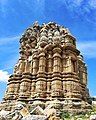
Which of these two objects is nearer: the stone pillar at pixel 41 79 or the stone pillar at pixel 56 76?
the stone pillar at pixel 56 76

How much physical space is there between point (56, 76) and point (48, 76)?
1493 millimetres

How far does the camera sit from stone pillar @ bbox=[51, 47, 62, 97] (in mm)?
34188

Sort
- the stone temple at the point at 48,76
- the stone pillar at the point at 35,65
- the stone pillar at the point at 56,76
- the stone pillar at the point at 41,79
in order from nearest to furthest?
the stone temple at the point at 48,76
the stone pillar at the point at 56,76
the stone pillar at the point at 41,79
the stone pillar at the point at 35,65

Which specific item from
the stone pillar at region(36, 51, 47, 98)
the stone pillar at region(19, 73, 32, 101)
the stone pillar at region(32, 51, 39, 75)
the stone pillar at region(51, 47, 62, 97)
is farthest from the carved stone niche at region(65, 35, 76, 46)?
the stone pillar at region(19, 73, 32, 101)

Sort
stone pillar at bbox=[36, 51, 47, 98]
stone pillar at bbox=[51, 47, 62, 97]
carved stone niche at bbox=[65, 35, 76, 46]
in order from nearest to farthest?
stone pillar at bbox=[51, 47, 62, 97] < stone pillar at bbox=[36, 51, 47, 98] < carved stone niche at bbox=[65, 35, 76, 46]

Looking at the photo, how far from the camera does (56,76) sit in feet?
117

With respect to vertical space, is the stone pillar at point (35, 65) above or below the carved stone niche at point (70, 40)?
below

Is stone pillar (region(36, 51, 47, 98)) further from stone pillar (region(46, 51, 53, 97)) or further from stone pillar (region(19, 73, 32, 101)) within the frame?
stone pillar (region(19, 73, 32, 101))

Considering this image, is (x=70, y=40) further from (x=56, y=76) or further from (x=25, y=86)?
(x=25, y=86)

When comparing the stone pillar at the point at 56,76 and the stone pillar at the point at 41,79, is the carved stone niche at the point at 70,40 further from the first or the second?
the stone pillar at the point at 41,79

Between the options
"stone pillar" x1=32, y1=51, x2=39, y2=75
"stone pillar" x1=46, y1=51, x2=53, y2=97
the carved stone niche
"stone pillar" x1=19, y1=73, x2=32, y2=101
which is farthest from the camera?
the carved stone niche

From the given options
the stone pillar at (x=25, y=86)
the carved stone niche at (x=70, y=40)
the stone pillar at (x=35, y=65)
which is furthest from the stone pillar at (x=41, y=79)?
the carved stone niche at (x=70, y=40)

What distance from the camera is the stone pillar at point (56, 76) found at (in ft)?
112

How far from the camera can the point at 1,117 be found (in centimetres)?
2555
